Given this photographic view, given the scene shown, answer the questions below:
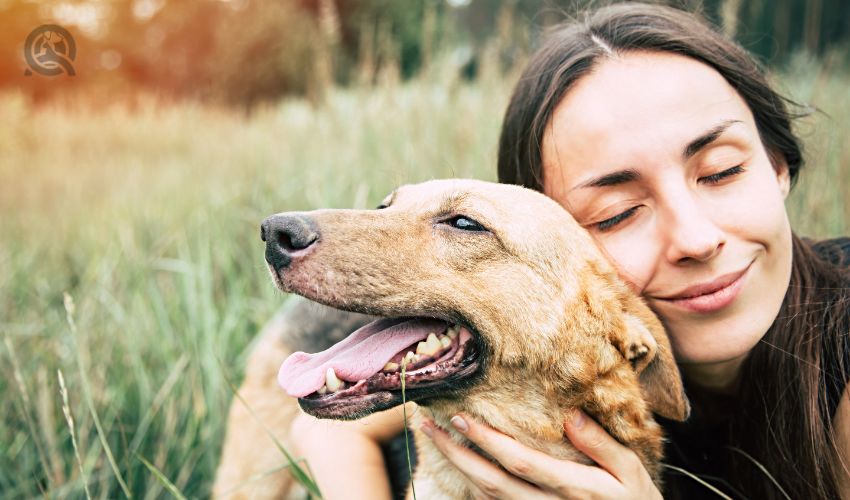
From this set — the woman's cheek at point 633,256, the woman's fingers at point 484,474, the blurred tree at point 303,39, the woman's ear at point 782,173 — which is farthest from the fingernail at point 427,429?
the blurred tree at point 303,39

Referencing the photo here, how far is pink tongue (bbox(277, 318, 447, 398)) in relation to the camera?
173cm

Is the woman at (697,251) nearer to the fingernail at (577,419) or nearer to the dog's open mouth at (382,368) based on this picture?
the fingernail at (577,419)

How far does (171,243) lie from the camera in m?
4.66

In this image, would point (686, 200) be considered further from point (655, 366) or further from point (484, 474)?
point (484, 474)

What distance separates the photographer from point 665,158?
6.43 feet

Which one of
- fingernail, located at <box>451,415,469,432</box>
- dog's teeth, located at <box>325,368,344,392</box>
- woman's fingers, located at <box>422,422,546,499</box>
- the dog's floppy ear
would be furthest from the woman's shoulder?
dog's teeth, located at <box>325,368,344,392</box>

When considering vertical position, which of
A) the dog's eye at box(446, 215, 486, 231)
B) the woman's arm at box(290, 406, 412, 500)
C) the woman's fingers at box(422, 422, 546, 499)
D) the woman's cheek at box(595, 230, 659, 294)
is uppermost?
the dog's eye at box(446, 215, 486, 231)

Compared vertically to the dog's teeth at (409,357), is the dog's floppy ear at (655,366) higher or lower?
lower

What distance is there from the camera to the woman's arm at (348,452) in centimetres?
233

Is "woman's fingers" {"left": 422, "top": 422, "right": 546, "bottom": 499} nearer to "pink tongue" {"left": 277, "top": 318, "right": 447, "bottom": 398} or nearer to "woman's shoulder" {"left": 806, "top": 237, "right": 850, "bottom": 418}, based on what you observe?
"pink tongue" {"left": 277, "top": 318, "right": 447, "bottom": 398}

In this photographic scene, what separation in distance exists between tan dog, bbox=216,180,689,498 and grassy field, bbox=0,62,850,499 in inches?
17.1

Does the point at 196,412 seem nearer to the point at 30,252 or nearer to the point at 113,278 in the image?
the point at 113,278

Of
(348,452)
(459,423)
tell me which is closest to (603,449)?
(459,423)

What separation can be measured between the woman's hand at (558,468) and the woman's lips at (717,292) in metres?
0.50
